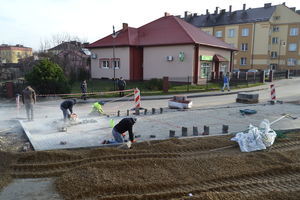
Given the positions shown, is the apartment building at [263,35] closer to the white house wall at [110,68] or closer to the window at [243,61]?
the window at [243,61]

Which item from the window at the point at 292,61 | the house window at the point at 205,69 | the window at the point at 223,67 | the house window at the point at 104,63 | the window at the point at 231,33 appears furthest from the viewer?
the window at the point at 231,33

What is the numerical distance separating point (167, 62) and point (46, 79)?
43.5 feet

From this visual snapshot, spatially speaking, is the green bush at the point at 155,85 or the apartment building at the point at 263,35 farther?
the apartment building at the point at 263,35

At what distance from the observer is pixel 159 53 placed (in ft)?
87.8

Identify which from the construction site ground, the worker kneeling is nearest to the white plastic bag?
the construction site ground

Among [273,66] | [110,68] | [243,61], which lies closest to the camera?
[110,68]

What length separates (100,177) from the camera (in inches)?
193

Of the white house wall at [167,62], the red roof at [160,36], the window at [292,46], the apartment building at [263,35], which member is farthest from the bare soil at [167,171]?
the window at [292,46]

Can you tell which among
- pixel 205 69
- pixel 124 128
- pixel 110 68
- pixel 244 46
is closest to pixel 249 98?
pixel 124 128

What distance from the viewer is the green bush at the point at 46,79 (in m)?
17.5

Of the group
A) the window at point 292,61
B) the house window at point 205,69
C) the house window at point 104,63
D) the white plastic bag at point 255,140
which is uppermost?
the window at point 292,61

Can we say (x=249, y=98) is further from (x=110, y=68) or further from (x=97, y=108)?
(x=110, y=68)

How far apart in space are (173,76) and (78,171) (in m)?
21.7

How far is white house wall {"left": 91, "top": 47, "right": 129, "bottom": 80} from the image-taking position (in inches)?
1094
